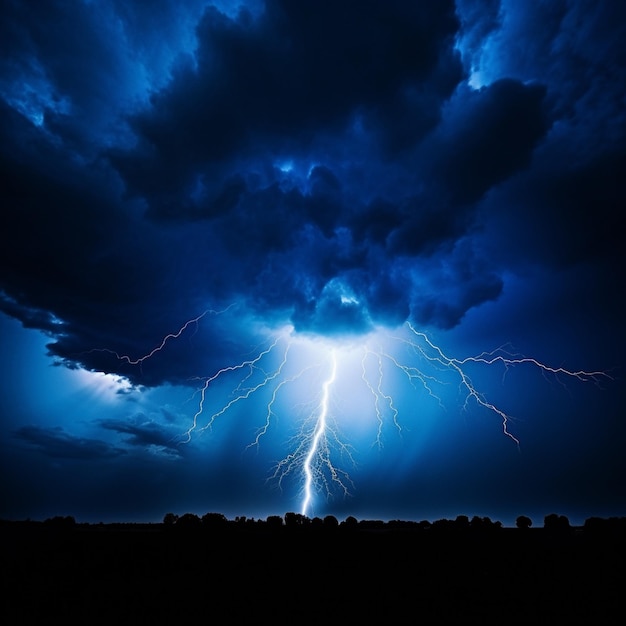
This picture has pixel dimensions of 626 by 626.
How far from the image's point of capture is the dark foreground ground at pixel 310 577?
20.8 feet

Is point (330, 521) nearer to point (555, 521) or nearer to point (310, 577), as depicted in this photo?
point (310, 577)

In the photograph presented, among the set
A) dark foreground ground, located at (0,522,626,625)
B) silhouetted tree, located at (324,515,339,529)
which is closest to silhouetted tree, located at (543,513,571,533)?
dark foreground ground, located at (0,522,626,625)

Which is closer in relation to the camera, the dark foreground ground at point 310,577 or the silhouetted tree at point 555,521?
the dark foreground ground at point 310,577

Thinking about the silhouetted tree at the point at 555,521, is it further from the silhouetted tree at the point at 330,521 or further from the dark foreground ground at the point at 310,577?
the silhouetted tree at the point at 330,521

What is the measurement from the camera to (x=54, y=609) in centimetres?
634

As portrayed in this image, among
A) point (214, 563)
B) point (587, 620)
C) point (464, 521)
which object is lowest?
point (587, 620)

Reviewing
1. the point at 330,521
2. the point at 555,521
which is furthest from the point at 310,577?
the point at 555,521

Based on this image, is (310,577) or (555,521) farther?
(555,521)

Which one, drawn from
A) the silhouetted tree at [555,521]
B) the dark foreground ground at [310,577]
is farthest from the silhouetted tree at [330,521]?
the silhouetted tree at [555,521]

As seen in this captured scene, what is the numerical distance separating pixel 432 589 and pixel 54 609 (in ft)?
25.2

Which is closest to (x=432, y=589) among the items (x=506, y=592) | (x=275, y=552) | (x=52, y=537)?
(x=506, y=592)

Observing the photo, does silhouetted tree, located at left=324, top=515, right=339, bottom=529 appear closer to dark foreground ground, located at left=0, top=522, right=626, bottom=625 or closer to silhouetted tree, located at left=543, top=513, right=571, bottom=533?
dark foreground ground, located at left=0, top=522, right=626, bottom=625

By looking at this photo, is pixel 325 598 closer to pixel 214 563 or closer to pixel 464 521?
pixel 214 563

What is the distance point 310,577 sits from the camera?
8.08 metres
